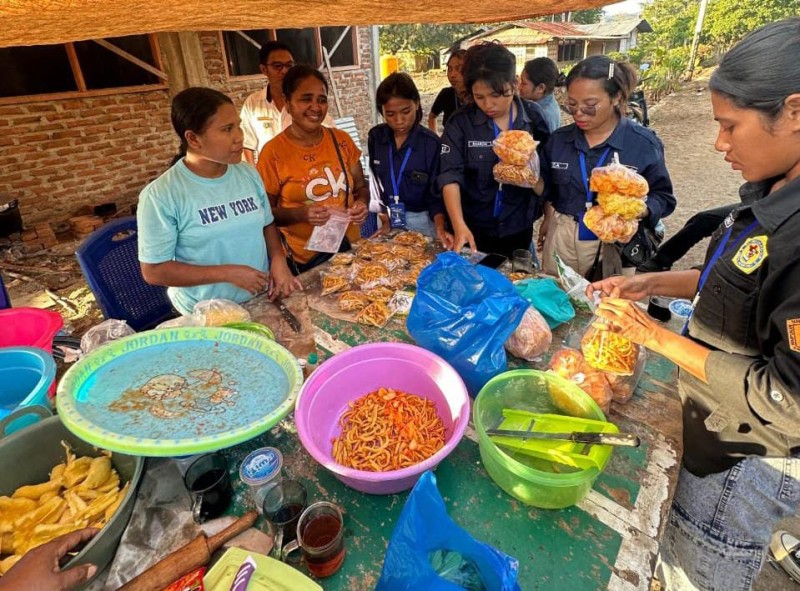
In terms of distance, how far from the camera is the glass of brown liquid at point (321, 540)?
47.2 inches

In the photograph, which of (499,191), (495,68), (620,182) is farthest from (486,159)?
(620,182)

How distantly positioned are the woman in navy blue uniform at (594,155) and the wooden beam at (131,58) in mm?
7227

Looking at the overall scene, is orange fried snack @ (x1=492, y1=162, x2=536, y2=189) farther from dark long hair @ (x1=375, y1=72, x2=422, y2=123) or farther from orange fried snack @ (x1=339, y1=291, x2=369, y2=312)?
orange fried snack @ (x1=339, y1=291, x2=369, y2=312)

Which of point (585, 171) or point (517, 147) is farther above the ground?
point (517, 147)

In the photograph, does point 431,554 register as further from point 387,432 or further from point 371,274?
point 371,274

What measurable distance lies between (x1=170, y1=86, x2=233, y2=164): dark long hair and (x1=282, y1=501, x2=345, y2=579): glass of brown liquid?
2.03 m

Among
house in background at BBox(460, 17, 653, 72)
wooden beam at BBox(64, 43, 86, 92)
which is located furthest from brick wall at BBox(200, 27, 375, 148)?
house in background at BBox(460, 17, 653, 72)

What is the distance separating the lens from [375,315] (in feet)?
7.84

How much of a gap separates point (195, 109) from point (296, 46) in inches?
315

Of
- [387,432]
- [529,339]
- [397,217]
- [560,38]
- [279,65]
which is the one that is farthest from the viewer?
[560,38]

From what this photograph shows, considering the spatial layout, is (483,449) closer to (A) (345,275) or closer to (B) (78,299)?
(A) (345,275)

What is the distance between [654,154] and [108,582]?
11.0 ft

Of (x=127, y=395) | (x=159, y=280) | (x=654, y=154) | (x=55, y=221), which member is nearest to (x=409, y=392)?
(x=127, y=395)

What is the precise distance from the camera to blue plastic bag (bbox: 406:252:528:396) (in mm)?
1770
